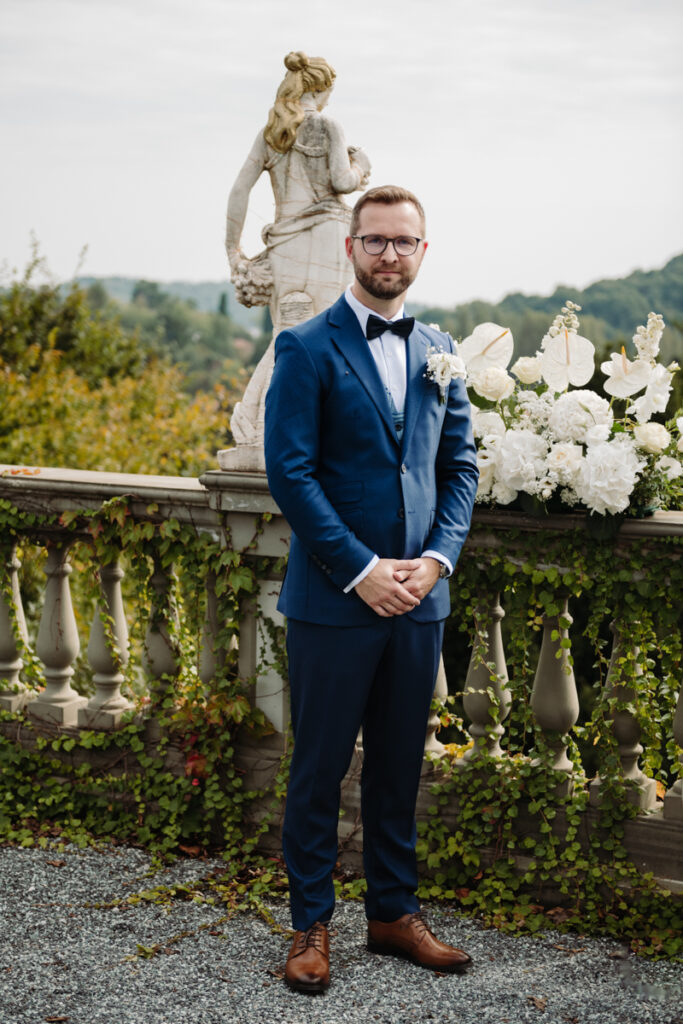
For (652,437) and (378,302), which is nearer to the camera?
(378,302)

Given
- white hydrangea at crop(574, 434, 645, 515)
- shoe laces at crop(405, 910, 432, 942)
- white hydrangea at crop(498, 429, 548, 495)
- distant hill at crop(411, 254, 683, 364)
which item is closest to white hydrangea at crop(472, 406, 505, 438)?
white hydrangea at crop(498, 429, 548, 495)

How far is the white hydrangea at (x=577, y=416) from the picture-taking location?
11.1ft

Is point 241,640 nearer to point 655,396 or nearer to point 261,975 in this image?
point 261,975

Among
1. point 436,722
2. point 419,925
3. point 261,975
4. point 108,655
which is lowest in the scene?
point 261,975

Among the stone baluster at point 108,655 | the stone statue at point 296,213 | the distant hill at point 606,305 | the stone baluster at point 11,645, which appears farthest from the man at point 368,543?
the distant hill at point 606,305

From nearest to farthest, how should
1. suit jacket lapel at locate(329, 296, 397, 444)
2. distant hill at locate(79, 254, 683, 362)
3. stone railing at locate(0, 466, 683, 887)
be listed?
suit jacket lapel at locate(329, 296, 397, 444)
stone railing at locate(0, 466, 683, 887)
distant hill at locate(79, 254, 683, 362)

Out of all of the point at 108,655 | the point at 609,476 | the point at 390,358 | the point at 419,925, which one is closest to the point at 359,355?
the point at 390,358

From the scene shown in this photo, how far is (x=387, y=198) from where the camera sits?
2914 mm

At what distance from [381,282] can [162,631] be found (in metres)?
1.79

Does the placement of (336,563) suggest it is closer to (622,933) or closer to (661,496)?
(661,496)

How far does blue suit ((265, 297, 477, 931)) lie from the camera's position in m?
2.92

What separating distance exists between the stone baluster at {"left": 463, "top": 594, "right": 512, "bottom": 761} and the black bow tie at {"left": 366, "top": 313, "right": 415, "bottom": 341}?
1.07 metres

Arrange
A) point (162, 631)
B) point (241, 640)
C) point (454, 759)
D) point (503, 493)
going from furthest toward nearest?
point (162, 631) → point (241, 640) → point (454, 759) → point (503, 493)

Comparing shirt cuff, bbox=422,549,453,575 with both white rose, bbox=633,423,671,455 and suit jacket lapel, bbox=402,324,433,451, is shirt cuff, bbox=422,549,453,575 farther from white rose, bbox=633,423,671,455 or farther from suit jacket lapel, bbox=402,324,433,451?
white rose, bbox=633,423,671,455
